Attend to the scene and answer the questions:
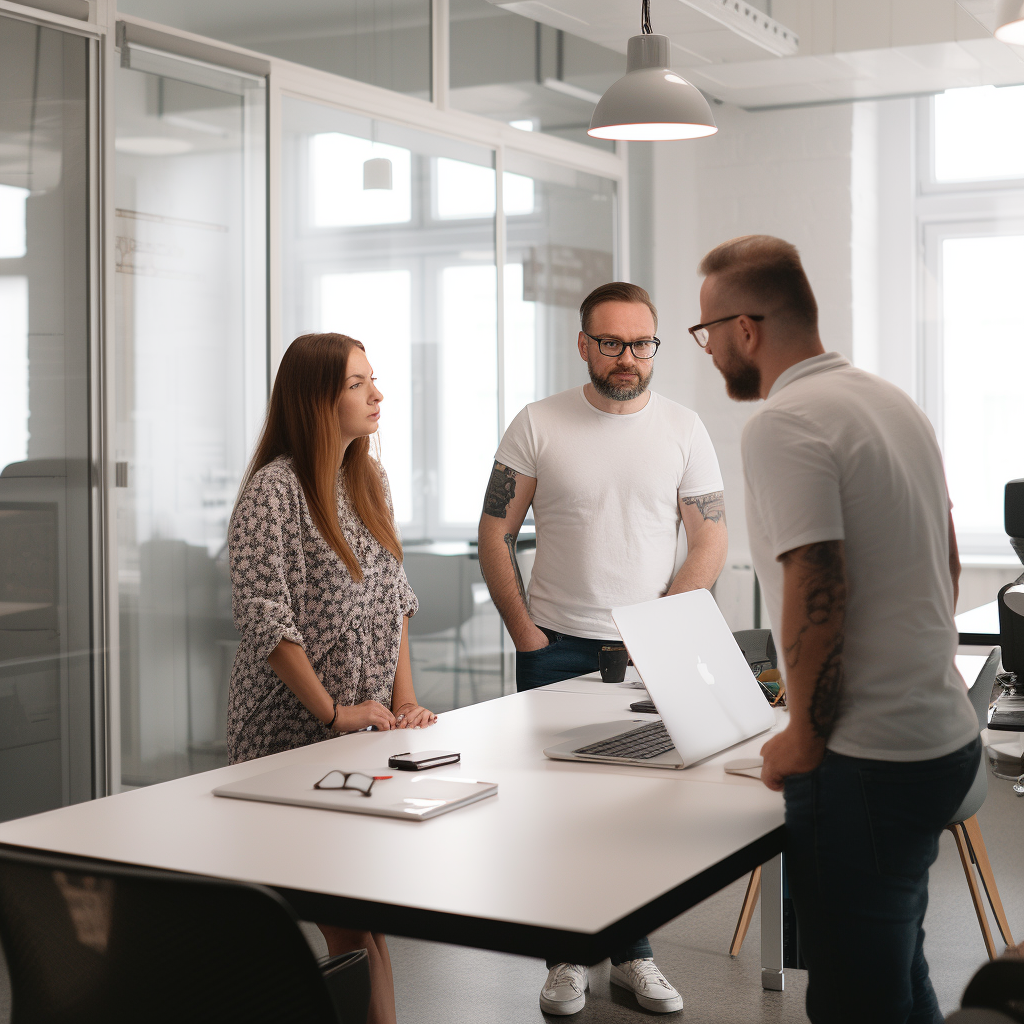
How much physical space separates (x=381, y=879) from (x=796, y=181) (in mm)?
5191

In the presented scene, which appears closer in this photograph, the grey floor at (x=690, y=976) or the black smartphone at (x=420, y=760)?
the black smartphone at (x=420, y=760)

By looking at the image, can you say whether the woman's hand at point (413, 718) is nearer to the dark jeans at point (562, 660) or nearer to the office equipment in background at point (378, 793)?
the office equipment in background at point (378, 793)

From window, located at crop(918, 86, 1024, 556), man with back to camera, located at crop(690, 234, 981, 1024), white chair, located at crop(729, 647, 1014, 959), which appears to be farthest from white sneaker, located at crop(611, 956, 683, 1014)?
window, located at crop(918, 86, 1024, 556)

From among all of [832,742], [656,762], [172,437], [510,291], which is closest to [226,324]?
[172,437]

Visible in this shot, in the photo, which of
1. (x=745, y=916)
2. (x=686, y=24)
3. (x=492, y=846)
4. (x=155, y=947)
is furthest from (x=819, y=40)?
(x=155, y=947)

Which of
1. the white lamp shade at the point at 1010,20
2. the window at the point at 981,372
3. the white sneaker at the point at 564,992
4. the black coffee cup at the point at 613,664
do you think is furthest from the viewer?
the window at the point at 981,372

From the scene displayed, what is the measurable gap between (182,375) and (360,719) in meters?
1.92

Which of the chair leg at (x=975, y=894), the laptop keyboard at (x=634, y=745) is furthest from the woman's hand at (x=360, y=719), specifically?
the chair leg at (x=975, y=894)

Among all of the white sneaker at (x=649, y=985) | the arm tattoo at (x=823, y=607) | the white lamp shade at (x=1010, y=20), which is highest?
the white lamp shade at (x=1010, y=20)

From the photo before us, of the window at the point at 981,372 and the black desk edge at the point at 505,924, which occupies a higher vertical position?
the window at the point at 981,372

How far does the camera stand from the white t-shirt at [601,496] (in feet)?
10.3

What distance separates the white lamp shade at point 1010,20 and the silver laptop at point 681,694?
177 centimetres

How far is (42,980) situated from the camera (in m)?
1.30

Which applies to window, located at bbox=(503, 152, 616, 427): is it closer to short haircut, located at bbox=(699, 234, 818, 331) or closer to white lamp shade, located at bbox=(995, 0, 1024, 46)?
white lamp shade, located at bbox=(995, 0, 1024, 46)
